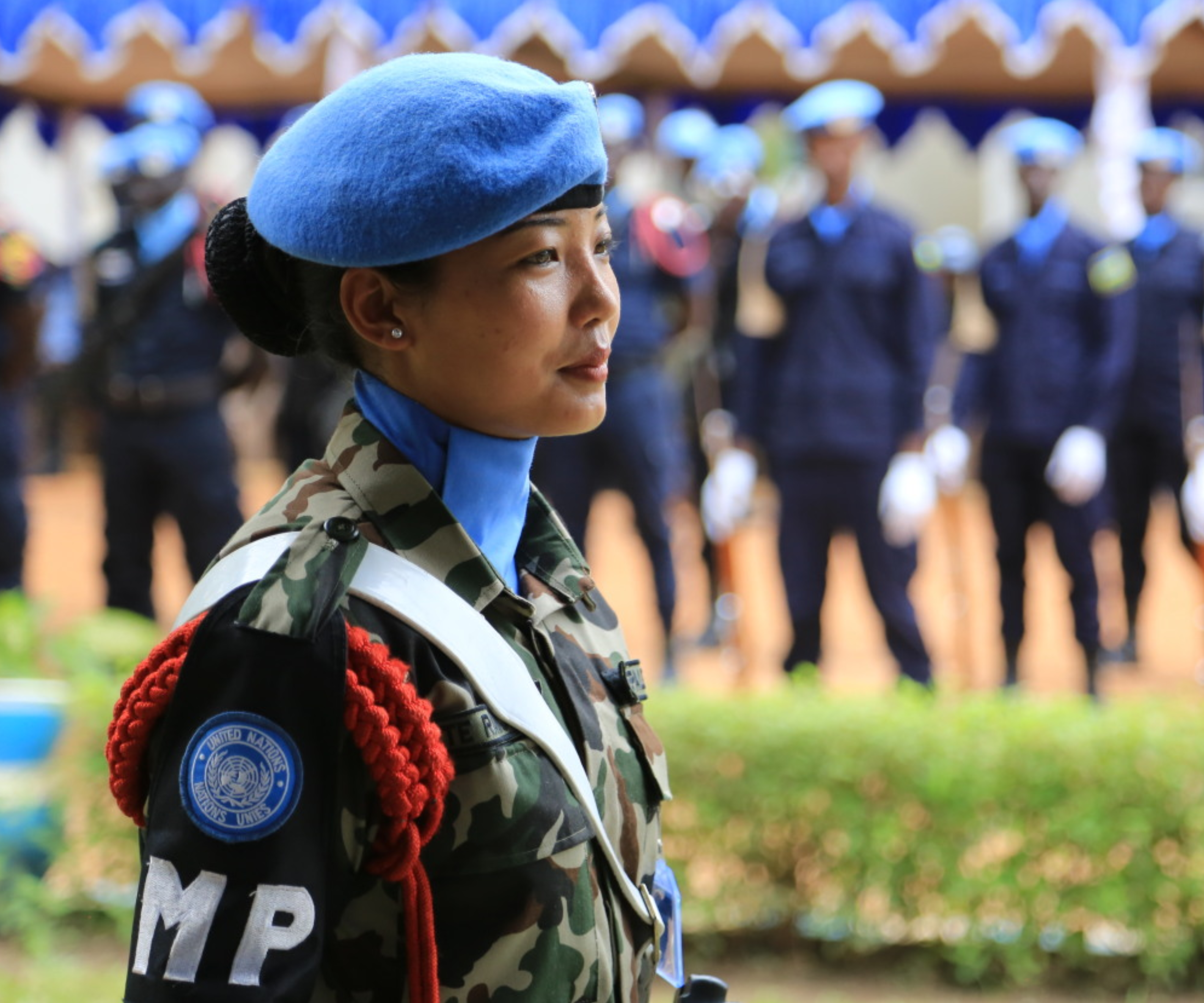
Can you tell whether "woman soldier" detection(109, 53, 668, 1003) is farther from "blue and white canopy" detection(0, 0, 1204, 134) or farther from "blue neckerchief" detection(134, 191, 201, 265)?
"blue and white canopy" detection(0, 0, 1204, 134)

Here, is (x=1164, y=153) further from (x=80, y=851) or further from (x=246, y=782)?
(x=246, y=782)

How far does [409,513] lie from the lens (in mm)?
1252

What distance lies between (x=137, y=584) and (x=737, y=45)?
458 centimetres

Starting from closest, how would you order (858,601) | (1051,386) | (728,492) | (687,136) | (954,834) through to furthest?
(954,834), (1051,386), (728,492), (687,136), (858,601)

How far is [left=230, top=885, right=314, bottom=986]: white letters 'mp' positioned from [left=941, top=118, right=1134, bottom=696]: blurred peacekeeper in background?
5.07m

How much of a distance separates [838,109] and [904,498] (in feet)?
4.29

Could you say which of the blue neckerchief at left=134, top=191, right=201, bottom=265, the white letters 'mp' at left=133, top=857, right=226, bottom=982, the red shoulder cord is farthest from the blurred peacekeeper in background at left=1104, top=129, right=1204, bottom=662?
the white letters 'mp' at left=133, top=857, right=226, bottom=982

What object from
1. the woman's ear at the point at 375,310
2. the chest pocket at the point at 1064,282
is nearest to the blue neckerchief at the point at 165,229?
the chest pocket at the point at 1064,282

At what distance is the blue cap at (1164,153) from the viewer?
6.32 meters

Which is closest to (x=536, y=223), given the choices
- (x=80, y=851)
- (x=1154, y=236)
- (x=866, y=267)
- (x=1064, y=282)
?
(x=80, y=851)

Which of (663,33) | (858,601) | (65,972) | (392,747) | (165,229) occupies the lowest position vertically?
(858,601)

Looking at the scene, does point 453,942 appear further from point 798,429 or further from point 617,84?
point 617,84

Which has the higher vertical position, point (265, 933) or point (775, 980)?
point (265, 933)

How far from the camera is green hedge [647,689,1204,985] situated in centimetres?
347
